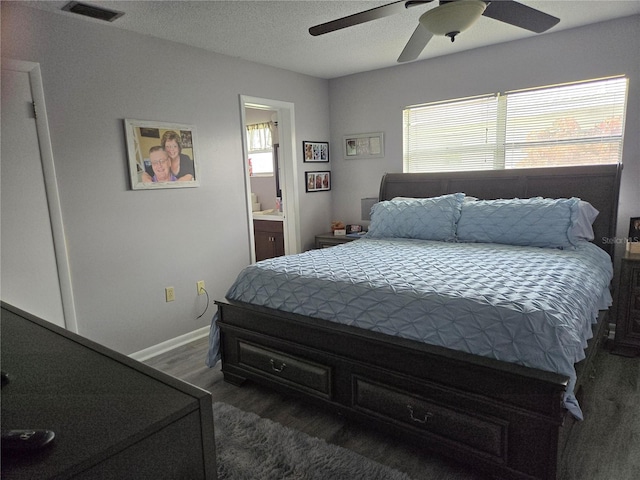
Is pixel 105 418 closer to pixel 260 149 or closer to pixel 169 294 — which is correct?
pixel 169 294

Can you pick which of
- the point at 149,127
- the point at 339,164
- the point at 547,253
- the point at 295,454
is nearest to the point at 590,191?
the point at 547,253

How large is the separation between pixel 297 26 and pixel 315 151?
1.78 meters

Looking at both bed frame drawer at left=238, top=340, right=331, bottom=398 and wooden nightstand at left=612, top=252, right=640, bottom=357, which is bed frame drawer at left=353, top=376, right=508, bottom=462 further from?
wooden nightstand at left=612, top=252, right=640, bottom=357

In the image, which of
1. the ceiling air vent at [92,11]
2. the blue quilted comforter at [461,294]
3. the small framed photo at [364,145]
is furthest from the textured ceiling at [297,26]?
the blue quilted comforter at [461,294]

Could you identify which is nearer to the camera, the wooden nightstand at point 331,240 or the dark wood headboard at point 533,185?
the dark wood headboard at point 533,185

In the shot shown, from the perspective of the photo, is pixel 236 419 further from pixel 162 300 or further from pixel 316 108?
pixel 316 108

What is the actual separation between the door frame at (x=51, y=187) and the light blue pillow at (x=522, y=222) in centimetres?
284

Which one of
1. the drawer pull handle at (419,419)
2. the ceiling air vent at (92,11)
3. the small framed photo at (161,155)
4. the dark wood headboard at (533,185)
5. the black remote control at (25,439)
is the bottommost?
the drawer pull handle at (419,419)

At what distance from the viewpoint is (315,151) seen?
4.61 meters

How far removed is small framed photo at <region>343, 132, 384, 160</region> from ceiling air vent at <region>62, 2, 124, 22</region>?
8.53 ft

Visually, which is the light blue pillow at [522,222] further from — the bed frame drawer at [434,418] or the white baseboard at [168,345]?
the white baseboard at [168,345]

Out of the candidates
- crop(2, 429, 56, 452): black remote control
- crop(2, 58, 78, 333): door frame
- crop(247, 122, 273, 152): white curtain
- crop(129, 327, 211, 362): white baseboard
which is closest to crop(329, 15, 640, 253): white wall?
crop(247, 122, 273, 152): white curtain

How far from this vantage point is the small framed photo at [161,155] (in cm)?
301

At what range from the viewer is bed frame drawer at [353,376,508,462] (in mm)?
1697
